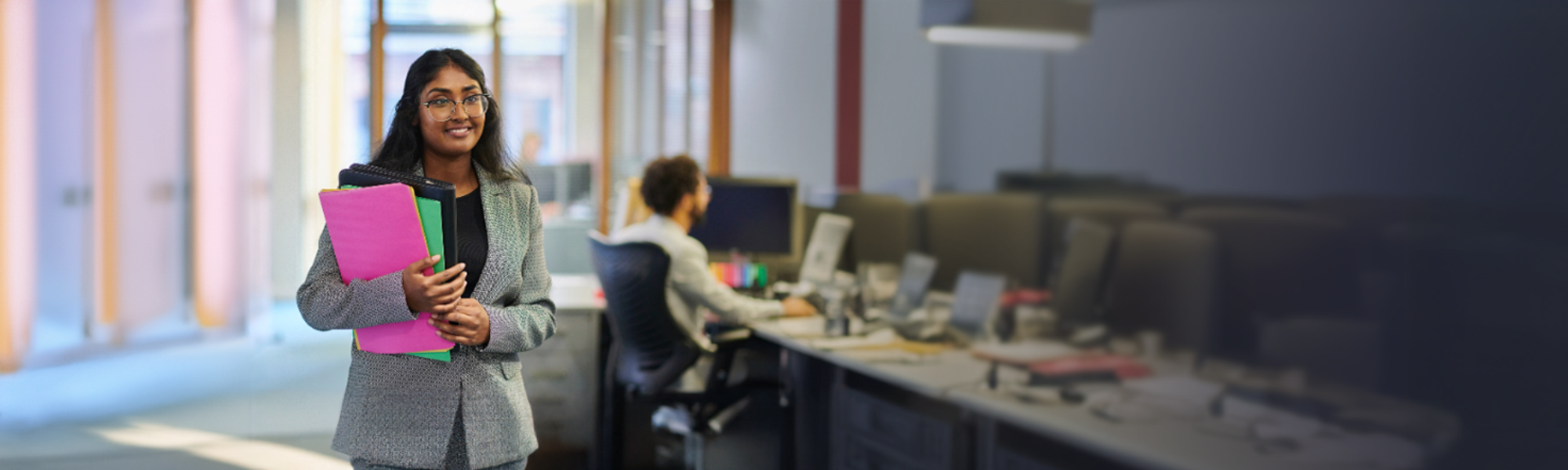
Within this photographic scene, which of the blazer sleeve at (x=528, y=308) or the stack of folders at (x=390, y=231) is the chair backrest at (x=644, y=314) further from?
the stack of folders at (x=390, y=231)

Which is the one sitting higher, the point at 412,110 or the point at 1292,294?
the point at 412,110

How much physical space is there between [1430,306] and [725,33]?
14.2 feet

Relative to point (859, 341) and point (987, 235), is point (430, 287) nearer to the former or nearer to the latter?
point (987, 235)

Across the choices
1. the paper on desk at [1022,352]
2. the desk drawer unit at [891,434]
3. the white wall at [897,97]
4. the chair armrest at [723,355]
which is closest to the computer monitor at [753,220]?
the chair armrest at [723,355]

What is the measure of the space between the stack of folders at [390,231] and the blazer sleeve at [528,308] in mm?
79

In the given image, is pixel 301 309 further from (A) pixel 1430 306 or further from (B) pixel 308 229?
(B) pixel 308 229

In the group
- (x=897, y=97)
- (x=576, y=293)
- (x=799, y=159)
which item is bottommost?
(x=576, y=293)

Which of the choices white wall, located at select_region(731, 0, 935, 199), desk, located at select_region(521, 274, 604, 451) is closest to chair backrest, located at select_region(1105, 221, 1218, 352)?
white wall, located at select_region(731, 0, 935, 199)

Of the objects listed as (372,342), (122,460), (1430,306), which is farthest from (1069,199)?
(122,460)

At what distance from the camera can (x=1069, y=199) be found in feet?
5.75

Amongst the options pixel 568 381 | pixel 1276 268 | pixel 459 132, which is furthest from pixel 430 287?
pixel 568 381

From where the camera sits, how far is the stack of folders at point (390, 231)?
57.2 inches

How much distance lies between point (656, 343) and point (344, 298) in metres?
1.87

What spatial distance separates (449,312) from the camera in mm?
1522
